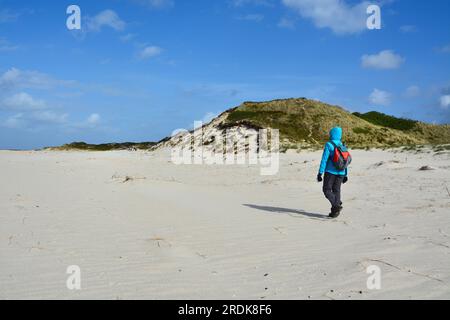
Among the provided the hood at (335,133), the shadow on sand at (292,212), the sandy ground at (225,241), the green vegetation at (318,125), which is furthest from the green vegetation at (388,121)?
the hood at (335,133)

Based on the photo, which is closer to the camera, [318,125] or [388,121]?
[318,125]

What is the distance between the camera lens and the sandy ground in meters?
4.81

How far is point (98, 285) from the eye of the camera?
196 inches

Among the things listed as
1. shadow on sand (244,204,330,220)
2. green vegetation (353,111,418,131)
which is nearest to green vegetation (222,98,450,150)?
green vegetation (353,111,418,131)

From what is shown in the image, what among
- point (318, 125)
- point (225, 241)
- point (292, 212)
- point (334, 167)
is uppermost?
point (318, 125)

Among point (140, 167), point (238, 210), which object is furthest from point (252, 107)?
point (238, 210)

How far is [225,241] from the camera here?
7180 millimetres

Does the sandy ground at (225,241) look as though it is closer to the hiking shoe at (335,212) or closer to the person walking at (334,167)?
the hiking shoe at (335,212)

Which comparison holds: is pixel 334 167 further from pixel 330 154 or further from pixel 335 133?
pixel 335 133

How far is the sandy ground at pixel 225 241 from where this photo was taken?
4812mm

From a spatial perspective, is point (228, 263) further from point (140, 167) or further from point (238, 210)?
point (140, 167)

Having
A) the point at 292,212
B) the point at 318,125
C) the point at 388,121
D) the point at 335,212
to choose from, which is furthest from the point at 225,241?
the point at 388,121
